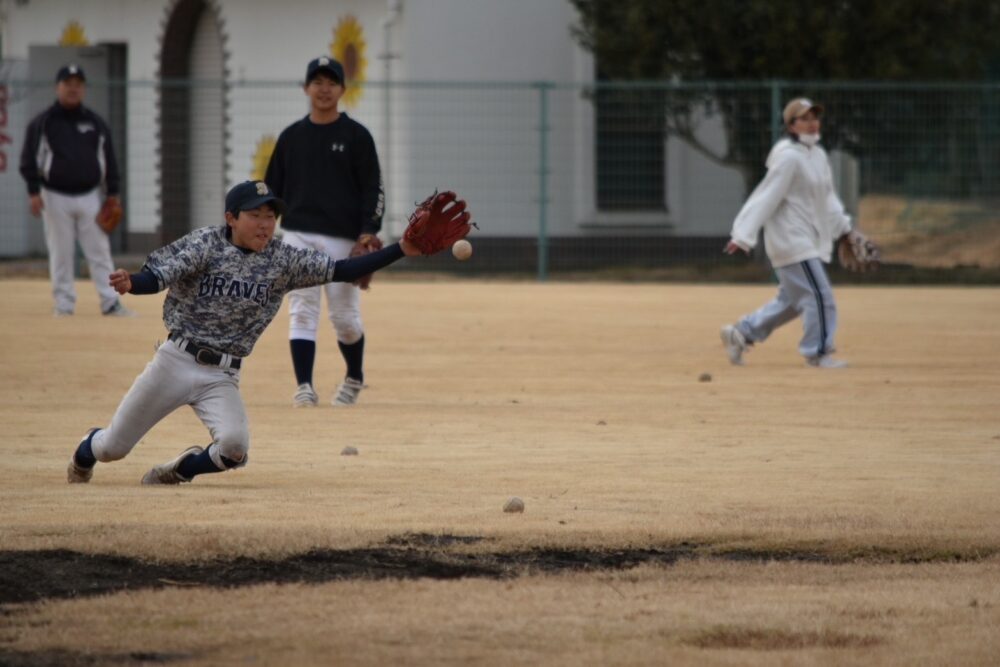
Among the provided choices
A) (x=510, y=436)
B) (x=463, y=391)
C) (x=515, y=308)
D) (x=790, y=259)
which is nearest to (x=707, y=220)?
(x=515, y=308)

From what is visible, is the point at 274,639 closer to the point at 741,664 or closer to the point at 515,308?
the point at 741,664

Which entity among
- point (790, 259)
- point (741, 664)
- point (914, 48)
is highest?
point (914, 48)

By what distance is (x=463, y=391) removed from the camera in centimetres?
1330

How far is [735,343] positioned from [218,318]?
23.2ft

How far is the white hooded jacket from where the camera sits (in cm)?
1488

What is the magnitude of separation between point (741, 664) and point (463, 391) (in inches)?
304

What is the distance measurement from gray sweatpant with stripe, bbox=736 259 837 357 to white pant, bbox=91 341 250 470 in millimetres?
7006

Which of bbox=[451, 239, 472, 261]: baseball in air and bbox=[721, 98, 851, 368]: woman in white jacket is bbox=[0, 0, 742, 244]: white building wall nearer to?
bbox=[721, 98, 851, 368]: woman in white jacket

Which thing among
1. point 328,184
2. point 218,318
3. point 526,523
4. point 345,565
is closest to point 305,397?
point 328,184

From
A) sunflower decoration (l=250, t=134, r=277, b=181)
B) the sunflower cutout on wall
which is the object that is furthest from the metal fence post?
sunflower decoration (l=250, t=134, r=277, b=181)

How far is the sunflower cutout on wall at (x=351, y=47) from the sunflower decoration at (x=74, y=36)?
495 centimetres

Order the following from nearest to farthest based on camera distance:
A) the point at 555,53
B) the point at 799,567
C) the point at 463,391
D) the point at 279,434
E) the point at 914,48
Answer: the point at 799,567, the point at 279,434, the point at 463,391, the point at 914,48, the point at 555,53

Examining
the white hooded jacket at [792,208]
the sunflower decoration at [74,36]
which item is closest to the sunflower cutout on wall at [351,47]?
the sunflower decoration at [74,36]

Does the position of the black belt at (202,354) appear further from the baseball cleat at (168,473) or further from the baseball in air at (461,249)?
the baseball in air at (461,249)
